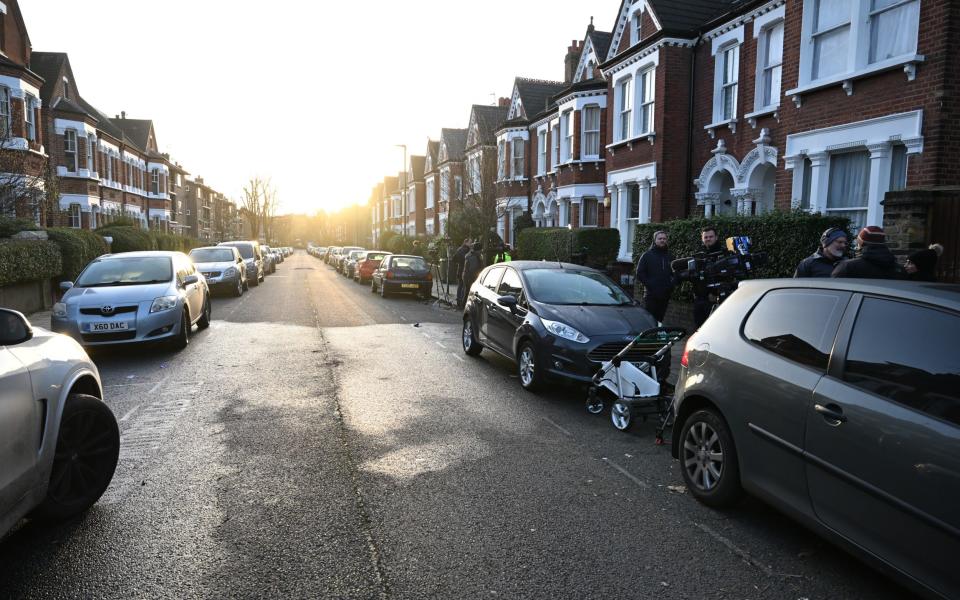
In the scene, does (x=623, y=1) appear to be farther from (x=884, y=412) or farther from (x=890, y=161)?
(x=884, y=412)

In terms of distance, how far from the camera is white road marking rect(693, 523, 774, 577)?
355cm

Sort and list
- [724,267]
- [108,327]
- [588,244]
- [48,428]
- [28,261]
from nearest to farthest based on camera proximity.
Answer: [48,428], [724,267], [108,327], [28,261], [588,244]

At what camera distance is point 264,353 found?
10344 millimetres

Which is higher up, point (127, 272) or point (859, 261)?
point (859, 261)

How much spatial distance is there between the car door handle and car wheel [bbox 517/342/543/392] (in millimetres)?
4176

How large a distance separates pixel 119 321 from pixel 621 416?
7267 millimetres

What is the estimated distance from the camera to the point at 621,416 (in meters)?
6.21

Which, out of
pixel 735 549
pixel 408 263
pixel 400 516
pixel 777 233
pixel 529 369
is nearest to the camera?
pixel 735 549

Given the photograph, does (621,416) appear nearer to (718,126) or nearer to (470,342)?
(470,342)

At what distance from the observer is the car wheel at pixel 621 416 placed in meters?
6.14

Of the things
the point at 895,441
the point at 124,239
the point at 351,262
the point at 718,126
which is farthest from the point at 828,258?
the point at 351,262

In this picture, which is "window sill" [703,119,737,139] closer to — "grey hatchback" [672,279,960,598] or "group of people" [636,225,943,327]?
"group of people" [636,225,943,327]

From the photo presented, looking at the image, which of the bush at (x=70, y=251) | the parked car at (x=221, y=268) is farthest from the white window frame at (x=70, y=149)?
the bush at (x=70, y=251)

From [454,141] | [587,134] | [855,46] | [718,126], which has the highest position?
[454,141]
